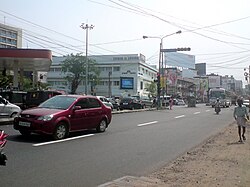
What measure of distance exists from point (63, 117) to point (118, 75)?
72.4 metres

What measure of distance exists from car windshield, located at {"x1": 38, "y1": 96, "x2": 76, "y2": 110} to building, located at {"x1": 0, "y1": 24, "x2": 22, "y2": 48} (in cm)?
9591

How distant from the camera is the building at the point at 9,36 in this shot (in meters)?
103

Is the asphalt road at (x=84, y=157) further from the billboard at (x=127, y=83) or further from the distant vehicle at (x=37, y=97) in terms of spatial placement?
the billboard at (x=127, y=83)

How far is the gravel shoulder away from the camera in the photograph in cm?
691

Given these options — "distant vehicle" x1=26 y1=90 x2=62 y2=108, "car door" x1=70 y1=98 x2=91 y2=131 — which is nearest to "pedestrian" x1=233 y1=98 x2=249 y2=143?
"car door" x1=70 y1=98 x2=91 y2=131

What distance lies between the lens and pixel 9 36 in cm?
10694

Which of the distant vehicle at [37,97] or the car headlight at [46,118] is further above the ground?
the distant vehicle at [37,97]

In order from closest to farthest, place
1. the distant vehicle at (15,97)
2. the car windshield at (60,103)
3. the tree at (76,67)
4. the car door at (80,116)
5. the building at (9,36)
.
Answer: the car windshield at (60,103), the car door at (80,116), the distant vehicle at (15,97), the tree at (76,67), the building at (9,36)

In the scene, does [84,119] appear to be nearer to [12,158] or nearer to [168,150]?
[168,150]

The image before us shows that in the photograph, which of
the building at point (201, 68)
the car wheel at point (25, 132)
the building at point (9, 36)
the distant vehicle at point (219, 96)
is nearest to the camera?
the car wheel at point (25, 132)

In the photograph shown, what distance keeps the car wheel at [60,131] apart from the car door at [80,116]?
14.7 inches

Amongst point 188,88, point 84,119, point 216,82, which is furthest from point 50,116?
point 216,82

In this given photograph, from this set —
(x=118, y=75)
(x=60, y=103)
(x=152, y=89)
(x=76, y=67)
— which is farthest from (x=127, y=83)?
(x=60, y=103)

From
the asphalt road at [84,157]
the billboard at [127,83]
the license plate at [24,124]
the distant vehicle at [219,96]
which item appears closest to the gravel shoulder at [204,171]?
the asphalt road at [84,157]
